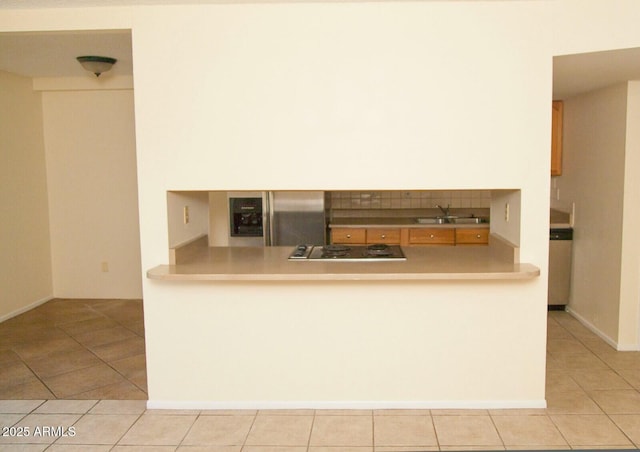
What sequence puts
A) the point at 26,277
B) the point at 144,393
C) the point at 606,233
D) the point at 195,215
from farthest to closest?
the point at 26,277 → the point at 606,233 → the point at 195,215 → the point at 144,393

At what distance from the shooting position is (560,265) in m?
4.81

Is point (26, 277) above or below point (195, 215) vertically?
below

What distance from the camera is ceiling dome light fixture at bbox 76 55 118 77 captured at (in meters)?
4.19

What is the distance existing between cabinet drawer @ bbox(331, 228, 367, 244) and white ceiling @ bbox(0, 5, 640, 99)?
2.13m

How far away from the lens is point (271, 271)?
2.97m

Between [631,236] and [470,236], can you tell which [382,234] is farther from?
[631,236]

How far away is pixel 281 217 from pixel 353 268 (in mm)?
2384

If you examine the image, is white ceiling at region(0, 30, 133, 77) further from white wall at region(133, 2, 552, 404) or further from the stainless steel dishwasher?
the stainless steel dishwasher

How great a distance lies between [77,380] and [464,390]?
8.44ft

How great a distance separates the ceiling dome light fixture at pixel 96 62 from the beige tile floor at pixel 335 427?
258cm

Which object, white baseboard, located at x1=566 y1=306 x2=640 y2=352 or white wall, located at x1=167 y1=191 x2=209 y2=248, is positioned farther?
white baseboard, located at x1=566 y1=306 x2=640 y2=352

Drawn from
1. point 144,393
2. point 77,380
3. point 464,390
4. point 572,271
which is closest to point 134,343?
point 77,380

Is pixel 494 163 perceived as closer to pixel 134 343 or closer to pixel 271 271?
pixel 271 271

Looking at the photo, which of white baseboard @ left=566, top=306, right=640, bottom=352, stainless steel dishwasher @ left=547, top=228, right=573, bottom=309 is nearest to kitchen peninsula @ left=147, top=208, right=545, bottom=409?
white baseboard @ left=566, top=306, right=640, bottom=352
